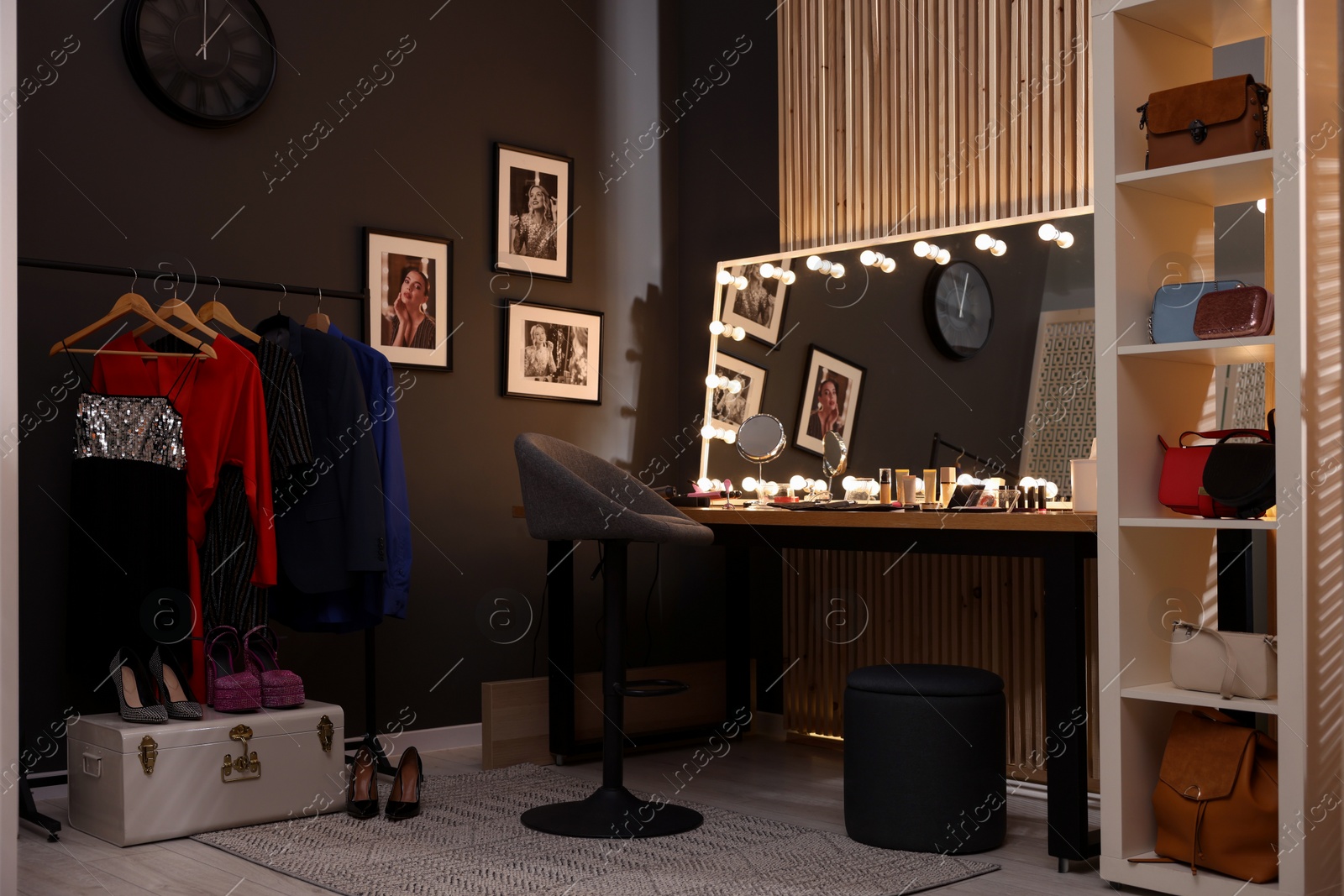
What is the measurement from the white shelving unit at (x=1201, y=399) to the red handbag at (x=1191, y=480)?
1.6 inches

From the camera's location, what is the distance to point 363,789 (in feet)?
11.0

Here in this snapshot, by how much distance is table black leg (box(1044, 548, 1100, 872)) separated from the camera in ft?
9.20

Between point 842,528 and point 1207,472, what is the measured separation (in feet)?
→ 3.41

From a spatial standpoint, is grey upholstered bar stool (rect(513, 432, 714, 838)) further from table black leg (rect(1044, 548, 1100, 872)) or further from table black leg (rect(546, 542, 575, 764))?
table black leg (rect(1044, 548, 1100, 872))

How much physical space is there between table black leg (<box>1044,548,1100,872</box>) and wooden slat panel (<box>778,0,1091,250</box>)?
1442 mm

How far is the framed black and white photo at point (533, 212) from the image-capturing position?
4.57 m

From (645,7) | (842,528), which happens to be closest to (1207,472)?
(842,528)

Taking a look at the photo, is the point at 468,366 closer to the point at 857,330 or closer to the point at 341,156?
the point at 341,156

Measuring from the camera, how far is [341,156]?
4172 millimetres

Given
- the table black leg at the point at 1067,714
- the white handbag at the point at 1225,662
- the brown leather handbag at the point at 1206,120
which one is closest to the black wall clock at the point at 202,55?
the brown leather handbag at the point at 1206,120

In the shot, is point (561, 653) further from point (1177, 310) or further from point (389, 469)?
point (1177, 310)

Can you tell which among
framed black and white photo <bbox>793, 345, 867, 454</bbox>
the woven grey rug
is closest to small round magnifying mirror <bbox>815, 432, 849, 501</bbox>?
framed black and white photo <bbox>793, 345, 867, 454</bbox>

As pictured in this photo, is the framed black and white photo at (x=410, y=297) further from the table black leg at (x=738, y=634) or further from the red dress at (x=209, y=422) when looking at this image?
the table black leg at (x=738, y=634)

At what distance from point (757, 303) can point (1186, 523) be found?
227 centimetres
